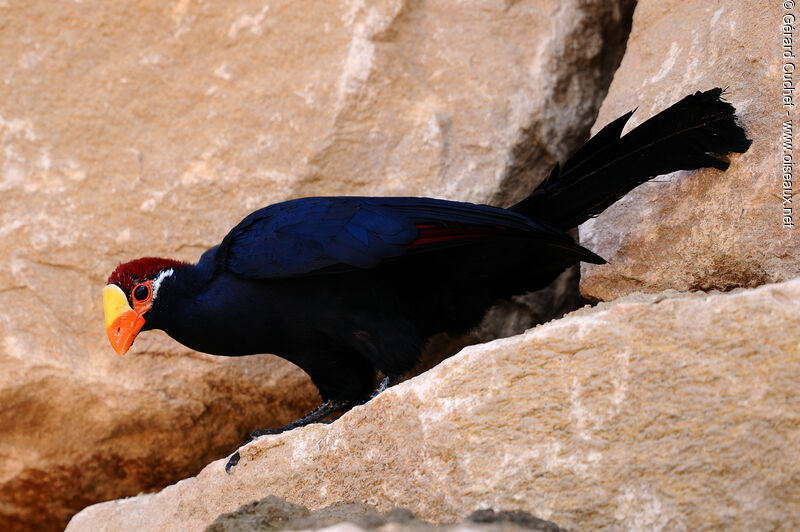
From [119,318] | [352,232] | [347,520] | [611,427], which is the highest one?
[352,232]

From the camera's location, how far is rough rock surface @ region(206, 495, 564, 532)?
2053mm

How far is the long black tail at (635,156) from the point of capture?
3.10 meters

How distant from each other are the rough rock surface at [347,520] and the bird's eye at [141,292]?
121cm

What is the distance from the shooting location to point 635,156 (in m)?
3.28

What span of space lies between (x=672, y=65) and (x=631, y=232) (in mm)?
799

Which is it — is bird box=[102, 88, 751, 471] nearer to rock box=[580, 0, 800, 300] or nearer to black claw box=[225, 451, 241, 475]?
rock box=[580, 0, 800, 300]

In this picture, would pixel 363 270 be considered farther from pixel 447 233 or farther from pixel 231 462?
pixel 231 462

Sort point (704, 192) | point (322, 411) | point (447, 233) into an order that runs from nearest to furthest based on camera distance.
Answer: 1. point (704, 192)
2. point (447, 233)
3. point (322, 411)

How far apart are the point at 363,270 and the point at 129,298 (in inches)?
38.6

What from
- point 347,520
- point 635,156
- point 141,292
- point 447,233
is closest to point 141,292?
point 141,292

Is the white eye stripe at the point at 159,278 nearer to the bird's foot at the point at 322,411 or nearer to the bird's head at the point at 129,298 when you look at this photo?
the bird's head at the point at 129,298

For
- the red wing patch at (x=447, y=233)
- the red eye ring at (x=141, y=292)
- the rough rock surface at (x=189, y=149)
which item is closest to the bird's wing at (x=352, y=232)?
the red wing patch at (x=447, y=233)

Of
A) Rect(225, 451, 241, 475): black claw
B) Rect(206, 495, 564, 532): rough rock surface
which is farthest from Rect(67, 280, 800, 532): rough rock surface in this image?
Rect(225, 451, 241, 475): black claw

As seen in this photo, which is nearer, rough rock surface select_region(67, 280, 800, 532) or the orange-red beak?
rough rock surface select_region(67, 280, 800, 532)
